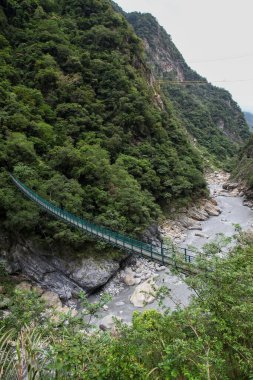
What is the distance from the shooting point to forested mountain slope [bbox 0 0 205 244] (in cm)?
1645

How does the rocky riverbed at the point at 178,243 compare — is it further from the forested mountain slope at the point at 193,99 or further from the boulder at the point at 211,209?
the forested mountain slope at the point at 193,99

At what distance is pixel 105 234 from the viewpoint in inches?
504

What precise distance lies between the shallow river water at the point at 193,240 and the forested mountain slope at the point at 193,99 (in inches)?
1142

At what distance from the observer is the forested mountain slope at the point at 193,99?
6776 cm

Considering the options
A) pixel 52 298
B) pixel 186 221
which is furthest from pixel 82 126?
pixel 52 298

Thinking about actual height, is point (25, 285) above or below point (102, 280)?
below

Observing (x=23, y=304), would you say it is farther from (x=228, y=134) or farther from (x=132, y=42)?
(x=228, y=134)

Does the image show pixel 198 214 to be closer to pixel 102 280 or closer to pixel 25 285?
pixel 102 280

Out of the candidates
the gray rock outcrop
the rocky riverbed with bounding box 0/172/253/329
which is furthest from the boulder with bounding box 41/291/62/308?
the gray rock outcrop

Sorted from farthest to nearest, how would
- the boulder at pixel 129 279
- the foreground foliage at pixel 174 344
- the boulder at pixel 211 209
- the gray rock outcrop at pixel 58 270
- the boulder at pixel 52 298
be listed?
the boulder at pixel 211 209, the boulder at pixel 129 279, the gray rock outcrop at pixel 58 270, the boulder at pixel 52 298, the foreground foliage at pixel 174 344

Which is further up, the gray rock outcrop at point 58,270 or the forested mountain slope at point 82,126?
the forested mountain slope at point 82,126

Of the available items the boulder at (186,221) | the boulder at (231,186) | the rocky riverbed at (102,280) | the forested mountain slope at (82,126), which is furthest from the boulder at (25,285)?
the boulder at (231,186)

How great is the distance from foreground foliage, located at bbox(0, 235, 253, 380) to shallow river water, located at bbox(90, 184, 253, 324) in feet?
2.54

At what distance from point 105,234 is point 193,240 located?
361 inches
